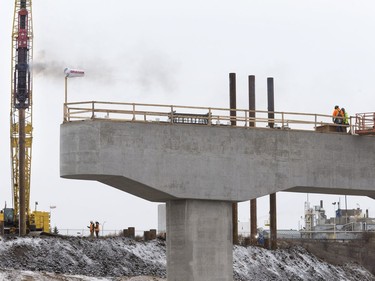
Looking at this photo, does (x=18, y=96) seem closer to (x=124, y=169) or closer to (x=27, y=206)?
(x=27, y=206)

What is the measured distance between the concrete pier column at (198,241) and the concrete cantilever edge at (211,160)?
487 mm

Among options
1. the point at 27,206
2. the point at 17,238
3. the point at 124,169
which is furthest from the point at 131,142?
the point at 27,206

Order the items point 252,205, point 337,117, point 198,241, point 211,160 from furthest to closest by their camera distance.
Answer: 1. point 252,205
2. point 337,117
3. point 211,160
4. point 198,241

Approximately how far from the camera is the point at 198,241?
3841cm

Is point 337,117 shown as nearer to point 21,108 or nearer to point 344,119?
point 344,119

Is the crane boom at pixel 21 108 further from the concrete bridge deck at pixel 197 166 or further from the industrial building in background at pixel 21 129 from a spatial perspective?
the concrete bridge deck at pixel 197 166

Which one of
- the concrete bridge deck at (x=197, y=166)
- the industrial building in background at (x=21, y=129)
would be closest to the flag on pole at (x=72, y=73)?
the concrete bridge deck at (x=197, y=166)

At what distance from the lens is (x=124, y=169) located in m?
37.6

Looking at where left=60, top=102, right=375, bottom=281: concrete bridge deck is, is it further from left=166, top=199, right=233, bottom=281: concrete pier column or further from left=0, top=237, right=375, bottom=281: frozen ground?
left=0, top=237, right=375, bottom=281: frozen ground

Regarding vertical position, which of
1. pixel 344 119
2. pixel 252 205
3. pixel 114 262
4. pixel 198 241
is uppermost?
pixel 344 119

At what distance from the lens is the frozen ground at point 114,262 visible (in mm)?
59438

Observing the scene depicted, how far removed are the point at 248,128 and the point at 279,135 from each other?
1264 mm

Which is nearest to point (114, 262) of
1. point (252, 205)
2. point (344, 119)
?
point (252, 205)

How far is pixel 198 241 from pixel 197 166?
267cm
